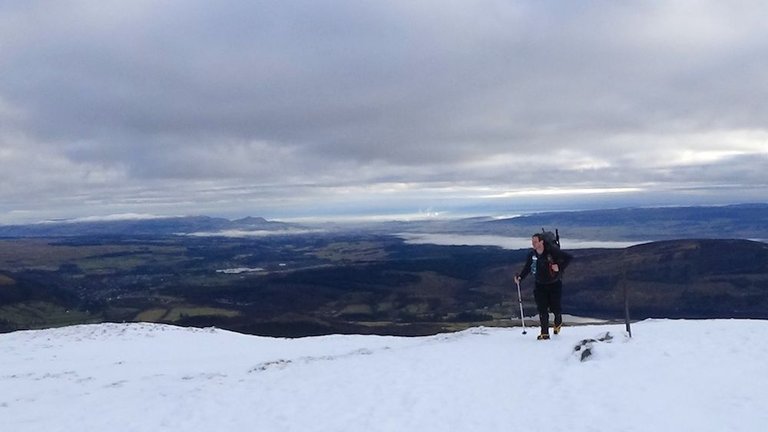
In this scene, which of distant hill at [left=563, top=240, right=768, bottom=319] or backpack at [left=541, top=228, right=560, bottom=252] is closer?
backpack at [left=541, top=228, right=560, bottom=252]

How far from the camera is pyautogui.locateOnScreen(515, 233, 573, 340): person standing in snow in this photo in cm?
1770

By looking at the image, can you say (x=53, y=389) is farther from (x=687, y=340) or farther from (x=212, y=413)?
(x=687, y=340)

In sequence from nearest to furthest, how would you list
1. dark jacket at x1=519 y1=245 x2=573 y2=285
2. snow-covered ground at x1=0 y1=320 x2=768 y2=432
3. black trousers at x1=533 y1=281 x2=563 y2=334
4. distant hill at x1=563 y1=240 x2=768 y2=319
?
snow-covered ground at x1=0 y1=320 x2=768 y2=432 → dark jacket at x1=519 y1=245 x2=573 y2=285 → black trousers at x1=533 y1=281 x2=563 y2=334 → distant hill at x1=563 y1=240 x2=768 y2=319

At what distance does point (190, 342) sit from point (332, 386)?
14.1 metres

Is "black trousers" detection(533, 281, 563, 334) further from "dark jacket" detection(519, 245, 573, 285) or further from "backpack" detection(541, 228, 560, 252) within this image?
"backpack" detection(541, 228, 560, 252)

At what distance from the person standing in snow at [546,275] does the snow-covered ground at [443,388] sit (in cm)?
95

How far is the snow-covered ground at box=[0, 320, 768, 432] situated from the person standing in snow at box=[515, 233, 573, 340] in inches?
37.3

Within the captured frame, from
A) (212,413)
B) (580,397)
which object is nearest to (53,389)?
(212,413)

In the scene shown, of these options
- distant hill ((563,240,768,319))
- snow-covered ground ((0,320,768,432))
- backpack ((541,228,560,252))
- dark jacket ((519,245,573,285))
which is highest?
backpack ((541,228,560,252))

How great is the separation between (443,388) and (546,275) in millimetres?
5917

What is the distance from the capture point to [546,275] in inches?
706

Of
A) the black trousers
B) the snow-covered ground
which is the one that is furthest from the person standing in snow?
the snow-covered ground

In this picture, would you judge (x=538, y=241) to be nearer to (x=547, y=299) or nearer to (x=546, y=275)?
(x=546, y=275)

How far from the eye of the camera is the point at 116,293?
173 m
